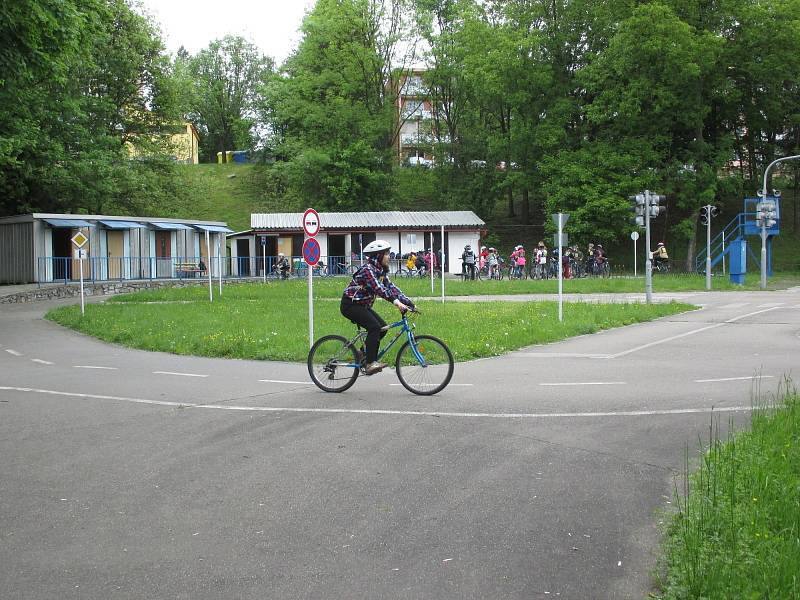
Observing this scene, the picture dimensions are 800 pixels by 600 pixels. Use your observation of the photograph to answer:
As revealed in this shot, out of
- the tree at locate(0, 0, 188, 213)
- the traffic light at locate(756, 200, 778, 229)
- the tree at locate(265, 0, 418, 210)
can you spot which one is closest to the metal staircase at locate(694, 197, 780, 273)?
the traffic light at locate(756, 200, 778, 229)

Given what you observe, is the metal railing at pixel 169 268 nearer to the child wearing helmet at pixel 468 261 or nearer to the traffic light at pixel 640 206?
the child wearing helmet at pixel 468 261

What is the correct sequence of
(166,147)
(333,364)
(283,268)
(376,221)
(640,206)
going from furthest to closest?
(376,221) < (166,147) < (283,268) < (640,206) < (333,364)

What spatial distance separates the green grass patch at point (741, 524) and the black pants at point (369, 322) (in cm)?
468

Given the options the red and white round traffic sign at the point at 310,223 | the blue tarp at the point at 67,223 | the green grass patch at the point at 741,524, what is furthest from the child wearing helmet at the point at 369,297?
the blue tarp at the point at 67,223

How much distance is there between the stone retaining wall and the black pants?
24.9 metres

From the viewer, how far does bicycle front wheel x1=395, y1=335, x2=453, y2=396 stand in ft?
33.4

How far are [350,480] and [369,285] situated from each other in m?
4.29

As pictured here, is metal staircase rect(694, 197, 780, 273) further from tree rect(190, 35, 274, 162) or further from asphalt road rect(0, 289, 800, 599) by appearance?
tree rect(190, 35, 274, 162)

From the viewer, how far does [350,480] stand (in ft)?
20.8

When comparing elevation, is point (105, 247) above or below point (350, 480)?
above

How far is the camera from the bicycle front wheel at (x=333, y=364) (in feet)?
34.7

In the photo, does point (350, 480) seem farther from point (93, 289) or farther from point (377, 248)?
point (93, 289)

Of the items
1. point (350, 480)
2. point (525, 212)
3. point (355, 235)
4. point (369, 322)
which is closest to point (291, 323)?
point (369, 322)

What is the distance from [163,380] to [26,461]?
16.9ft
